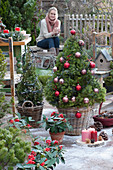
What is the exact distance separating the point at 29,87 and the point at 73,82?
34.8 inches

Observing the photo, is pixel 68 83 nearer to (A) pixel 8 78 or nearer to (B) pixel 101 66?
(A) pixel 8 78

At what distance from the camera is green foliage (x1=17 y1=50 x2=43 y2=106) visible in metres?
5.33

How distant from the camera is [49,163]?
3098 mm

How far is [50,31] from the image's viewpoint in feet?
29.8

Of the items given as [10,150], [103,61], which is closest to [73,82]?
[103,61]

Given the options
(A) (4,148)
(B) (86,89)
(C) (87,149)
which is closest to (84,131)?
(C) (87,149)

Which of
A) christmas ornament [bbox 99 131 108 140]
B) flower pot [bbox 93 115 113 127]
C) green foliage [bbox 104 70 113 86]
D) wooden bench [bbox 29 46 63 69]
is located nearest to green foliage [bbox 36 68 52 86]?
wooden bench [bbox 29 46 63 69]

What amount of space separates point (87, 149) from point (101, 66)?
8.38 feet

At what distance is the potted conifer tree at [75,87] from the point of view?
4.80 meters

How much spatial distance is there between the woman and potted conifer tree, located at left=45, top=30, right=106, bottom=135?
4.02 meters

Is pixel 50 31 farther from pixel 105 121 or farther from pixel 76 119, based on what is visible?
pixel 76 119

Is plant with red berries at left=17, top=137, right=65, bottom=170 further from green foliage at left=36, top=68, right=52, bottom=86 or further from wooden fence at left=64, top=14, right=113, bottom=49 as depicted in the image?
wooden fence at left=64, top=14, right=113, bottom=49

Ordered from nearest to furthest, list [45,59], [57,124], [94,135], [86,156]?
[86,156], [57,124], [94,135], [45,59]

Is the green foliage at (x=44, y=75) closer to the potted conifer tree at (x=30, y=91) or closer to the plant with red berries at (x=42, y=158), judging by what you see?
the potted conifer tree at (x=30, y=91)
